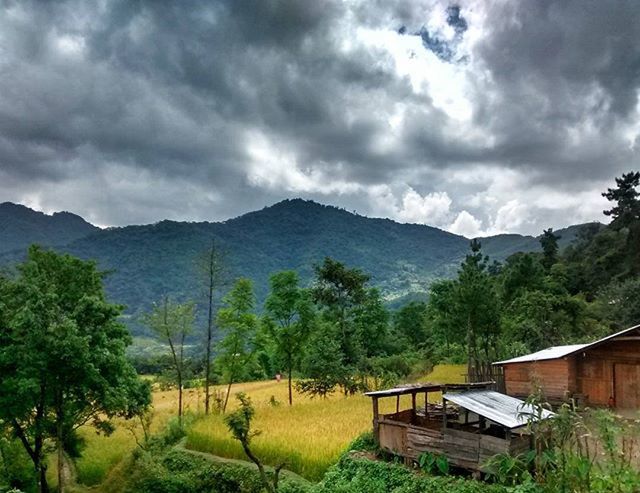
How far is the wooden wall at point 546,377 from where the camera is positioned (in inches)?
1036

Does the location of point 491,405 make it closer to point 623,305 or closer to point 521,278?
point 623,305

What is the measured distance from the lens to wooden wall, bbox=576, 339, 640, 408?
24406 millimetres

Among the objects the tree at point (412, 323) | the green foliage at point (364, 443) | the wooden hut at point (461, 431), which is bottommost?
the green foliage at point (364, 443)

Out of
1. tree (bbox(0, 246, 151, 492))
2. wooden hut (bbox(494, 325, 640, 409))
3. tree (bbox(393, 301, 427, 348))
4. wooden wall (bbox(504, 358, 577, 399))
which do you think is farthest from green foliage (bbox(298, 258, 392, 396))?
tree (bbox(393, 301, 427, 348))

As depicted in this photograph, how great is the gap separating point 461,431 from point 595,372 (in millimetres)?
13634

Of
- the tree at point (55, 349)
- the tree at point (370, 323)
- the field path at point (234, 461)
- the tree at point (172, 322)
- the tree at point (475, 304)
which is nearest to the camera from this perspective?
the tree at point (55, 349)

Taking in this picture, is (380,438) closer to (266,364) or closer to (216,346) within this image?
(216,346)

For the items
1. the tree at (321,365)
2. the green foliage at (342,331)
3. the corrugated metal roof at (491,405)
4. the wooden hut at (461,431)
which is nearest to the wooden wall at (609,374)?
the wooden hut at (461,431)

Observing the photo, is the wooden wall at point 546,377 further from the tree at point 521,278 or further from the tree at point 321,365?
the tree at point 521,278

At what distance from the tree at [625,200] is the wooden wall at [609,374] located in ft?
141

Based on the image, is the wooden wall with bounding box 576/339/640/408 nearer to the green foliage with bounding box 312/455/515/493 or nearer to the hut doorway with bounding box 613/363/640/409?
the hut doorway with bounding box 613/363/640/409

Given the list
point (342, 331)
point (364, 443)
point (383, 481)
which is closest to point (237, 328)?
point (342, 331)

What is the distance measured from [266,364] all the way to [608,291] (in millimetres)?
40195

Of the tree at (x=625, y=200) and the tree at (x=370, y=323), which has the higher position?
the tree at (x=625, y=200)
